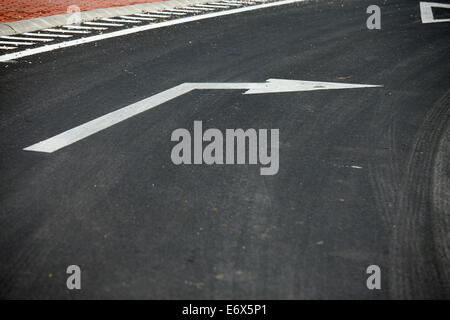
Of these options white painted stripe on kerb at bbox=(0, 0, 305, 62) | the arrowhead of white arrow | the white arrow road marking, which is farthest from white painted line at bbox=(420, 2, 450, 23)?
the white arrow road marking

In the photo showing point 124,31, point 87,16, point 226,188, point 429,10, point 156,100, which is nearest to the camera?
point 226,188

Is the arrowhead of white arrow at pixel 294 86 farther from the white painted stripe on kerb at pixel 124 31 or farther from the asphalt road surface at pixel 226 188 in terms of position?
the white painted stripe on kerb at pixel 124 31

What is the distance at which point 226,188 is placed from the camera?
498 cm

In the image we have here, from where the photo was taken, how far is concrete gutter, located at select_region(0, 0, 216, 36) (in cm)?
1164

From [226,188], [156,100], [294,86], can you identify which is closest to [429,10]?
[294,86]

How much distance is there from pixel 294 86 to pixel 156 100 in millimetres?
2253

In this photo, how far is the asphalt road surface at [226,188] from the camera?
3.70 meters

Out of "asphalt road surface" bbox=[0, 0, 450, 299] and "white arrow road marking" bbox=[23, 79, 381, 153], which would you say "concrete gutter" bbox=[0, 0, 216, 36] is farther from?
"white arrow road marking" bbox=[23, 79, 381, 153]

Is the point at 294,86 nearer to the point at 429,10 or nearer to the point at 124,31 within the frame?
the point at 124,31

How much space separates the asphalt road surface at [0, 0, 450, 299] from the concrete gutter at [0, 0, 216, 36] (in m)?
2.76

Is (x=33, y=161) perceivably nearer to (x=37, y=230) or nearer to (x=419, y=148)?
(x=37, y=230)

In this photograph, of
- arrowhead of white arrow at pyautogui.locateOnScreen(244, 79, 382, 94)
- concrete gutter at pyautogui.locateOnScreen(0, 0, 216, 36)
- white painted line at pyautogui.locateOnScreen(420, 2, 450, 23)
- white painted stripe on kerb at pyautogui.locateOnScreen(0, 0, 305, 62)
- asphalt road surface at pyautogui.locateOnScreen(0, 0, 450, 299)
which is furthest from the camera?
white painted line at pyautogui.locateOnScreen(420, 2, 450, 23)

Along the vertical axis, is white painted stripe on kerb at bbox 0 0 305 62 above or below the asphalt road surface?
above

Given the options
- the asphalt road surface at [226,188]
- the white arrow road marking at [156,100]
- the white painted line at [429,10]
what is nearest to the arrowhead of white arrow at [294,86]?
the white arrow road marking at [156,100]
